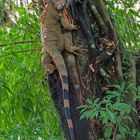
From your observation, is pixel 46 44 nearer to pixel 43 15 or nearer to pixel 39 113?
pixel 43 15

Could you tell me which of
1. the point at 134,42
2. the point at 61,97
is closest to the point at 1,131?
the point at 61,97

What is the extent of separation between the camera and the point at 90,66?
198 centimetres

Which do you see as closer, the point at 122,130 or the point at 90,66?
the point at 122,130

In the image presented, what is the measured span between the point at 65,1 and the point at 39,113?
92 centimetres

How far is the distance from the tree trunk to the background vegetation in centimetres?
40

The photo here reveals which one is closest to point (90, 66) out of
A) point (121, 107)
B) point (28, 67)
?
point (121, 107)

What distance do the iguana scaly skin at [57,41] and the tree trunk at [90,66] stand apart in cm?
3

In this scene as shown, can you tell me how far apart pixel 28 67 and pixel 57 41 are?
0.72m

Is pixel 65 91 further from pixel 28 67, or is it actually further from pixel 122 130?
pixel 28 67

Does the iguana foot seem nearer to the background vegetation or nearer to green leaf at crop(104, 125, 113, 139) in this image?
green leaf at crop(104, 125, 113, 139)

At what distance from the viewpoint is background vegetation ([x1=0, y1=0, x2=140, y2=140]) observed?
8.37 ft

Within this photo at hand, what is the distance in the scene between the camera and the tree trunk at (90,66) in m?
1.90

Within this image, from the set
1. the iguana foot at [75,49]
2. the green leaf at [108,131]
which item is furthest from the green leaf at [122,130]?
the iguana foot at [75,49]

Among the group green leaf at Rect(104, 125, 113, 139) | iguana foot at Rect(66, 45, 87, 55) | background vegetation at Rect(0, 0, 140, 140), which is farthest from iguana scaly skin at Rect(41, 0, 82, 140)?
background vegetation at Rect(0, 0, 140, 140)
